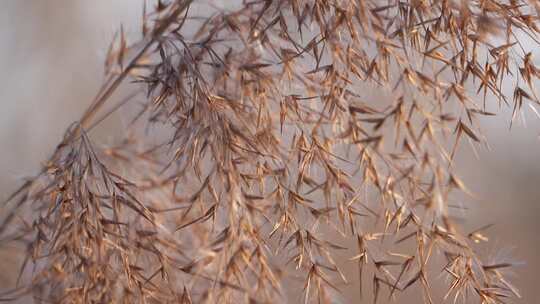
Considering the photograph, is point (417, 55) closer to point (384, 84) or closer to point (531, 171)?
point (384, 84)

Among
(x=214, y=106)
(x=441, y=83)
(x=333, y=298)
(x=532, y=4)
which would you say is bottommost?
(x=333, y=298)

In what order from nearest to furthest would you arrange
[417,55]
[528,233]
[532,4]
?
[532,4]
[417,55]
[528,233]

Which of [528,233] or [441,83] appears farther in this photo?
[528,233]

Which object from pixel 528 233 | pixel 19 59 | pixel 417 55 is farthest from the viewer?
pixel 528 233

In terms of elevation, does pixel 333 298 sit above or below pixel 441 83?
below

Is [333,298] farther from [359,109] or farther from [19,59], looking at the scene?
[19,59]

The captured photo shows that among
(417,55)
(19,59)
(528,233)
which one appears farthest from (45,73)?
(417,55)
